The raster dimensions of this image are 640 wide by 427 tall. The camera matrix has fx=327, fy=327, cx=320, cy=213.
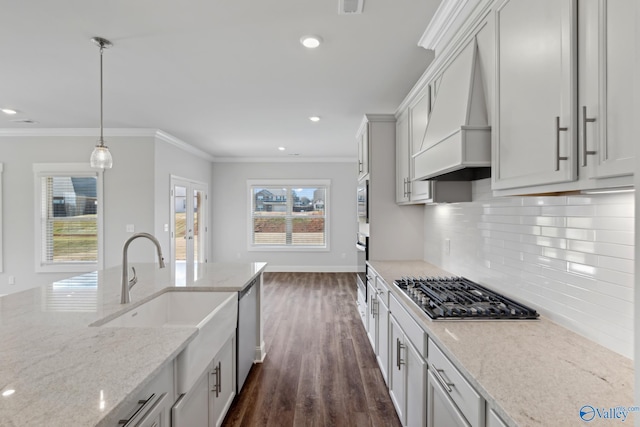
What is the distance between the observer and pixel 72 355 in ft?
3.70

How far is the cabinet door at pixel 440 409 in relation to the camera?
122 centimetres

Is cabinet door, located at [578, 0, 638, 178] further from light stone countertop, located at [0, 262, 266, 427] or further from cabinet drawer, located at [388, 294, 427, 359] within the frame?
light stone countertop, located at [0, 262, 266, 427]

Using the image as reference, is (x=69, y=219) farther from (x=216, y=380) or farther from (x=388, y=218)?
(x=388, y=218)

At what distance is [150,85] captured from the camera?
126 inches

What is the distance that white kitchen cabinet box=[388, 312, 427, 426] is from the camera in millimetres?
1642

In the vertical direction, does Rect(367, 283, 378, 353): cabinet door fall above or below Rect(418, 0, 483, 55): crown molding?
below

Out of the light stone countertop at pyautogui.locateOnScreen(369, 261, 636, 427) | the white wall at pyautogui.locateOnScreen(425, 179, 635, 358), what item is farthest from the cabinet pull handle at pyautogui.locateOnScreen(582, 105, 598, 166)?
the light stone countertop at pyautogui.locateOnScreen(369, 261, 636, 427)

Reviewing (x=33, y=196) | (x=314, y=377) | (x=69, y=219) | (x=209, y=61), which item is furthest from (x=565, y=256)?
(x=33, y=196)

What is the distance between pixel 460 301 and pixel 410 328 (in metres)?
0.31

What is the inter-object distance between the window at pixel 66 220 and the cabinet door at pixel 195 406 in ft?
13.9

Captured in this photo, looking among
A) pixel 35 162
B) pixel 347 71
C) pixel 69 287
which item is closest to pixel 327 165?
pixel 347 71

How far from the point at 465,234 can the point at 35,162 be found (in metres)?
6.11

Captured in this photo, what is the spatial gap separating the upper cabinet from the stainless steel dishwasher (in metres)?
1.91

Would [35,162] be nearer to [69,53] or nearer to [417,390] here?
[69,53]
